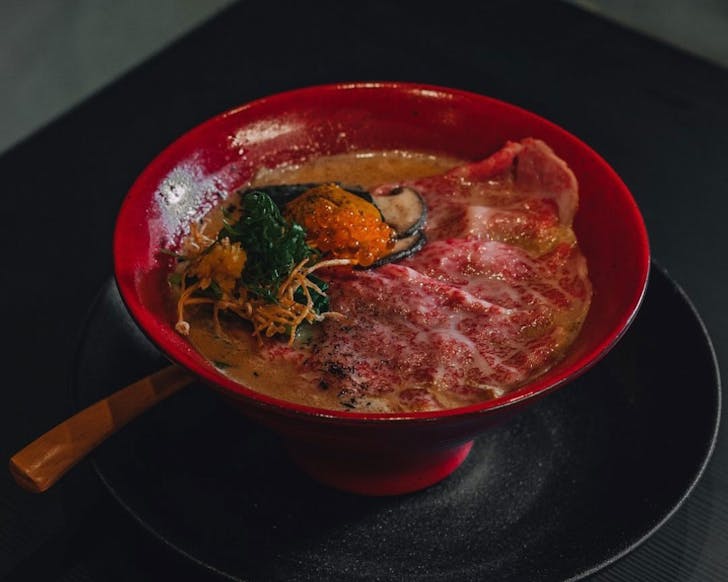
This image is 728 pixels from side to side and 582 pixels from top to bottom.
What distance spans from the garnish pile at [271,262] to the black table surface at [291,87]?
495mm

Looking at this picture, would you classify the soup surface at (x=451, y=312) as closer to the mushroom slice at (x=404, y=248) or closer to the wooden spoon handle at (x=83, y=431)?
the mushroom slice at (x=404, y=248)

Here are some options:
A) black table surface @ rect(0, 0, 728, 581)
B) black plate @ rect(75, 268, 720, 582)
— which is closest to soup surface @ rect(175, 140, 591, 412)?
black plate @ rect(75, 268, 720, 582)

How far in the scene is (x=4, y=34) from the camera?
4.62 metres

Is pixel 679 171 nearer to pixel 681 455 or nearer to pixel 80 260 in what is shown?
pixel 681 455

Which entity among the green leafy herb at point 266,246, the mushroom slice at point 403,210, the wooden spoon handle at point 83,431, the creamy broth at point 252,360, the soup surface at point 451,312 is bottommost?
the wooden spoon handle at point 83,431

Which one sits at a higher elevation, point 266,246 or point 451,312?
point 266,246

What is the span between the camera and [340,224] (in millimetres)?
2289

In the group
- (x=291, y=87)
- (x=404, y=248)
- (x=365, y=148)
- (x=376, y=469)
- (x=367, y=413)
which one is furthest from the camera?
(x=291, y=87)

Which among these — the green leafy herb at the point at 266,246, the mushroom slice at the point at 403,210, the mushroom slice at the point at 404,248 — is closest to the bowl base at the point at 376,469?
the green leafy herb at the point at 266,246

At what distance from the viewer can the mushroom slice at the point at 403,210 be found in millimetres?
2465

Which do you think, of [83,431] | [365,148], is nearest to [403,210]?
[365,148]

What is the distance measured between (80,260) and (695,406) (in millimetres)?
2009

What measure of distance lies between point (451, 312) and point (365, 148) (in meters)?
0.83

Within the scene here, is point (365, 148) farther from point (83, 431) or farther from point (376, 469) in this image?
point (83, 431)
